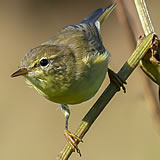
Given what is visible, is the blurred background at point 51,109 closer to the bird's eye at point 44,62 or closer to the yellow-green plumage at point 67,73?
the yellow-green plumage at point 67,73

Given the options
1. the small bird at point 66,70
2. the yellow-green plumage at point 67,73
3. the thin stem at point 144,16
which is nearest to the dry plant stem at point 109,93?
the thin stem at point 144,16

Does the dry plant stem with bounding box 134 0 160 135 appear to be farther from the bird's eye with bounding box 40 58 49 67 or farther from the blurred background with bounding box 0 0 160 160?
the blurred background with bounding box 0 0 160 160

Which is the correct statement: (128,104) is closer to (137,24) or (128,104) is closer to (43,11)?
(43,11)

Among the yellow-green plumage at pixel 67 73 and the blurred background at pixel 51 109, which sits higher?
the yellow-green plumage at pixel 67 73

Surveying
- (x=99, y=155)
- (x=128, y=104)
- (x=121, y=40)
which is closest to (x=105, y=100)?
(x=99, y=155)

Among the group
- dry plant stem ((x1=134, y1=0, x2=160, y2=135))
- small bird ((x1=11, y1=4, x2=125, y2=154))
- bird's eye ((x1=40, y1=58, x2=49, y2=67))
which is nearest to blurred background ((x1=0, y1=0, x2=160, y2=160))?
small bird ((x1=11, y1=4, x2=125, y2=154))
